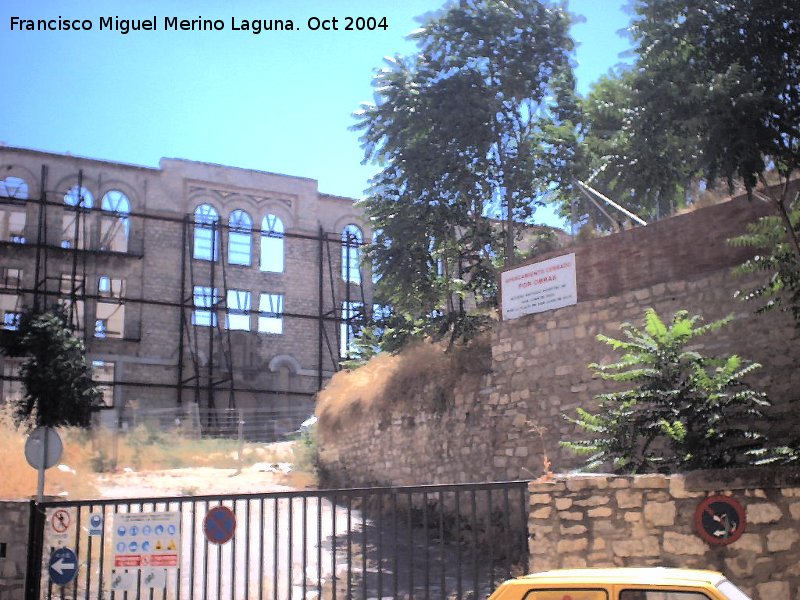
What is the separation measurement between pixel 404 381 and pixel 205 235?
971 inches

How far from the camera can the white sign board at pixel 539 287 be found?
15219mm

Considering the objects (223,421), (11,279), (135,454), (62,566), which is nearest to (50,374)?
(135,454)

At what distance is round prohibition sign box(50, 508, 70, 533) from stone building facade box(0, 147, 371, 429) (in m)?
27.8

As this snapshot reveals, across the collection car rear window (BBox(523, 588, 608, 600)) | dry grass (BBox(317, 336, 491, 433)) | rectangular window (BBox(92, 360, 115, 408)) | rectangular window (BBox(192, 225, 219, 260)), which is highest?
rectangular window (BBox(192, 225, 219, 260))

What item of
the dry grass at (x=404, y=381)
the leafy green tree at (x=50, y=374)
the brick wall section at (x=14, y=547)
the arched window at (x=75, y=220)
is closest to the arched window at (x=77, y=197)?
the arched window at (x=75, y=220)

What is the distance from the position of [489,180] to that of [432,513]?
841 centimetres

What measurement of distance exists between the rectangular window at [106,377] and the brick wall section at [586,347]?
23915mm

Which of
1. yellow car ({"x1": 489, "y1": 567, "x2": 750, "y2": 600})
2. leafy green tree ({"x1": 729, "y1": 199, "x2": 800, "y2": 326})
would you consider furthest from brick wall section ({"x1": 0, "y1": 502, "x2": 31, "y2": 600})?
leafy green tree ({"x1": 729, "y1": 199, "x2": 800, "y2": 326})

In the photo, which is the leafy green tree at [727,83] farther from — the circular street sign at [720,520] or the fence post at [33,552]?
the fence post at [33,552]

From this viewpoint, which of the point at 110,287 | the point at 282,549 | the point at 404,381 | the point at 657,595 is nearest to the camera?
the point at 657,595

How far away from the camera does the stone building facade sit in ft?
127

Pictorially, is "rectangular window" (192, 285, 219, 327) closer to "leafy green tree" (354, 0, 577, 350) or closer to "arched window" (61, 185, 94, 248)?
"arched window" (61, 185, 94, 248)

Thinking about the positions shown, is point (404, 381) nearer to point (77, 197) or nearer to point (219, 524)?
point (219, 524)

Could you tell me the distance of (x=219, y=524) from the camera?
28.2ft
